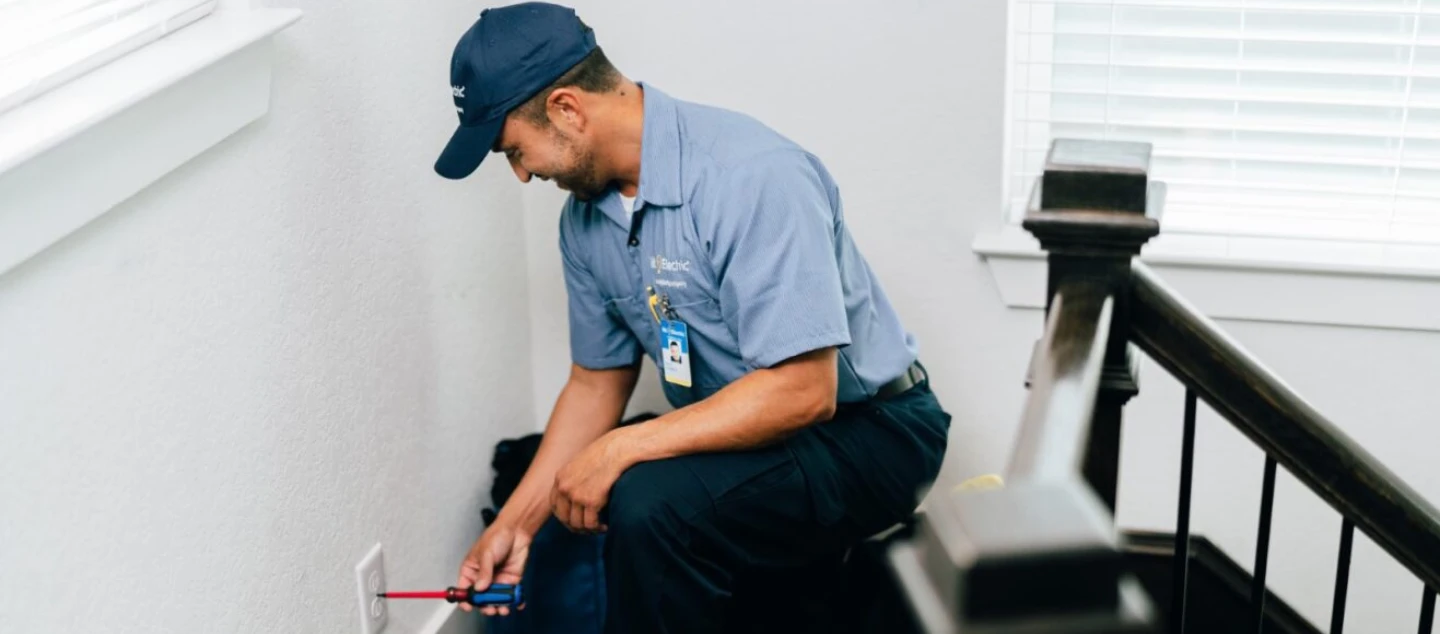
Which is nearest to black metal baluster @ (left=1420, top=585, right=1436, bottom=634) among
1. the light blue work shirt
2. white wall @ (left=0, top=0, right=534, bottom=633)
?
the light blue work shirt

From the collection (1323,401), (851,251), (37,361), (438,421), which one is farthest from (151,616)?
(1323,401)

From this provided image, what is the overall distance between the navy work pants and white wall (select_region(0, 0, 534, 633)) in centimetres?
41

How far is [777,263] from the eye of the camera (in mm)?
1814

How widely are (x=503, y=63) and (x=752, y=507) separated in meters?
0.64

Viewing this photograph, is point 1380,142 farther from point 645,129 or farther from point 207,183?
point 207,183

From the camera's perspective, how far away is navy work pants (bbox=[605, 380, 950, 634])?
182 centimetres

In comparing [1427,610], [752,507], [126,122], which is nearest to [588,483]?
[752,507]

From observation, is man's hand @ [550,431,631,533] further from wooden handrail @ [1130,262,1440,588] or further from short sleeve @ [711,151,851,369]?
wooden handrail @ [1130,262,1440,588]

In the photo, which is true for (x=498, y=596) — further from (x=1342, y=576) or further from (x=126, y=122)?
(x=1342, y=576)

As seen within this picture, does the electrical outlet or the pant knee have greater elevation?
the pant knee

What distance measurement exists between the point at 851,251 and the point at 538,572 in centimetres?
73

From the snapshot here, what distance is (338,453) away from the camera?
196cm

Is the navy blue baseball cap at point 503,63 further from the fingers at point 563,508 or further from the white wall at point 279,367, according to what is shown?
the fingers at point 563,508

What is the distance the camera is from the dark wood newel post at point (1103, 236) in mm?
1168
